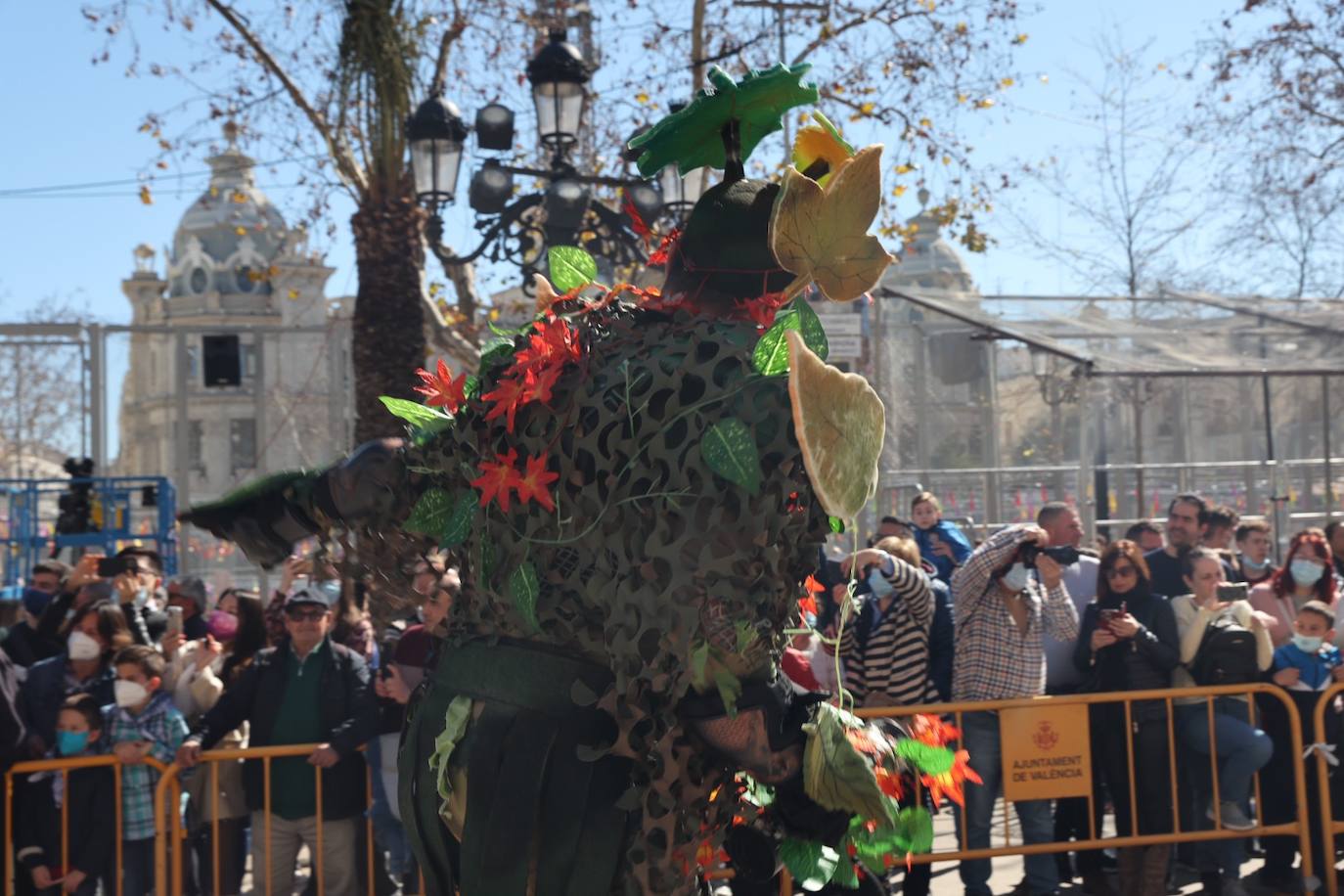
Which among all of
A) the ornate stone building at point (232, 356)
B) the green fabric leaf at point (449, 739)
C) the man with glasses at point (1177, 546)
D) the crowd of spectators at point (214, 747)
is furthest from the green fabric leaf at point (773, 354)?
the man with glasses at point (1177, 546)

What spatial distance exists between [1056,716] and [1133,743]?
415 mm

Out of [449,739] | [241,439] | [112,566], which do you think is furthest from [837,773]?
[241,439]

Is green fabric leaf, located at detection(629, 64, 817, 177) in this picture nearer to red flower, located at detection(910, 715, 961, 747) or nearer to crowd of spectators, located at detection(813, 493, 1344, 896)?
red flower, located at detection(910, 715, 961, 747)

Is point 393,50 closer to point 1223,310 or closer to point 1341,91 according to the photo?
point 1223,310

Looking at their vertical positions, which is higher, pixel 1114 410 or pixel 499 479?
pixel 1114 410

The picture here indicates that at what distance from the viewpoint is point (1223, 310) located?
1329cm

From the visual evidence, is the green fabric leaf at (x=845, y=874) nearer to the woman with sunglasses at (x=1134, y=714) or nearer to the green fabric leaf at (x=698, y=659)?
the green fabric leaf at (x=698, y=659)

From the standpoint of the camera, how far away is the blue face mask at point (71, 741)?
6.00 meters

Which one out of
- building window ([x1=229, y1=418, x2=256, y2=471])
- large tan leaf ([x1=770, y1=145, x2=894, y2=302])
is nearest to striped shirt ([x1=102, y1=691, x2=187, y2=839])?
large tan leaf ([x1=770, y1=145, x2=894, y2=302])

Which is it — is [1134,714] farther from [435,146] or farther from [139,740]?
[435,146]

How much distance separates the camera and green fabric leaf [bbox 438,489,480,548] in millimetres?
4041

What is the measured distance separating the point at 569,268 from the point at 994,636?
3852 mm

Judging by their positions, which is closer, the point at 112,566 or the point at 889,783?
the point at 889,783

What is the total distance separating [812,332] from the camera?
2.81m
